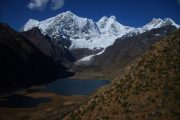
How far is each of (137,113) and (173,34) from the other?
1729 centimetres

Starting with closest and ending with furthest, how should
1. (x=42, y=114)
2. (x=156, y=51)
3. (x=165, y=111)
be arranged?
1. (x=165, y=111)
2. (x=156, y=51)
3. (x=42, y=114)

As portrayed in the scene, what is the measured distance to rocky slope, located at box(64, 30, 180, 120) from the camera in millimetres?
40125

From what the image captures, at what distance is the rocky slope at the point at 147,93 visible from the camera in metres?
40.1

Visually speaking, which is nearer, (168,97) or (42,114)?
(168,97)

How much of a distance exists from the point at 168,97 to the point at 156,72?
5.67 meters

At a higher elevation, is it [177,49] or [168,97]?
[177,49]

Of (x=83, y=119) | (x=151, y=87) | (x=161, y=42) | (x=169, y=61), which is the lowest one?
(x=83, y=119)

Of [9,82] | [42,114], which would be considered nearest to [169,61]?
[42,114]

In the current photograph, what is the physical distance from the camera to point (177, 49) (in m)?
Answer: 48.1

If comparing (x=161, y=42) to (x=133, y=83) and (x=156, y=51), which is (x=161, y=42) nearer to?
(x=156, y=51)

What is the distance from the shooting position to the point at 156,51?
166 ft

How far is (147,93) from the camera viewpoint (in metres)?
42.8

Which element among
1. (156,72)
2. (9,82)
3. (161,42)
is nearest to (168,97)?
(156,72)

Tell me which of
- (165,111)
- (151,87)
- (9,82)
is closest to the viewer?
(165,111)
